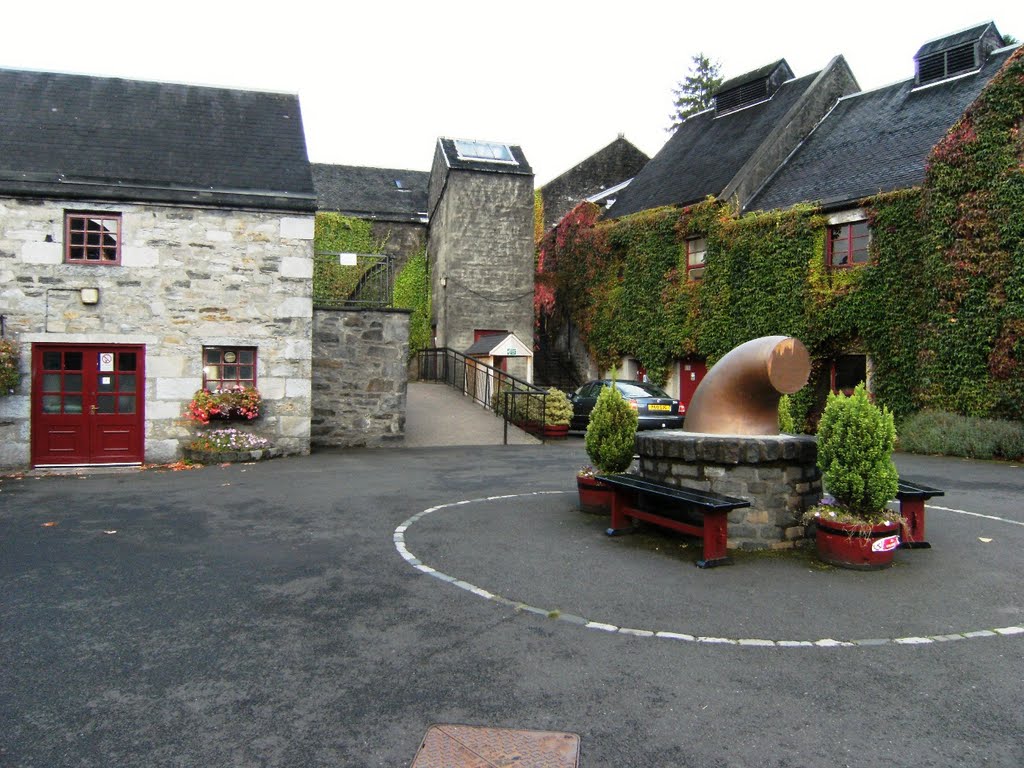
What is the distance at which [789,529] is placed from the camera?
20.9ft

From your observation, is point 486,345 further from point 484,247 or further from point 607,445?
point 607,445

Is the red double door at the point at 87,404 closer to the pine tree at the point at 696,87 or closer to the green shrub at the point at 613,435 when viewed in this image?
the green shrub at the point at 613,435

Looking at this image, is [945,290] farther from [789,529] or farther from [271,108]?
[271,108]

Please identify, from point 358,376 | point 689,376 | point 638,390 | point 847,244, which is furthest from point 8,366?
point 847,244

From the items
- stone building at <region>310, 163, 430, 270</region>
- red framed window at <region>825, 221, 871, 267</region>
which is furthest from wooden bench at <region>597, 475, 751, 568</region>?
stone building at <region>310, 163, 430, 270</region>

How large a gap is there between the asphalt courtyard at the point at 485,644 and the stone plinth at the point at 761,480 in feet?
1.07

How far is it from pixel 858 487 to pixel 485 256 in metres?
20.4

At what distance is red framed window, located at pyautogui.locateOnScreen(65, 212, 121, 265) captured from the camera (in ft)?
40.2

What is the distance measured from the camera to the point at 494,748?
311 centimetres

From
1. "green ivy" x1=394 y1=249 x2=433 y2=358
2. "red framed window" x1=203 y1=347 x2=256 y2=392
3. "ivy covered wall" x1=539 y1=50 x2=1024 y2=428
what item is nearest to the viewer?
"red framed window" x1=203 y1=347 x2=256 y2=392

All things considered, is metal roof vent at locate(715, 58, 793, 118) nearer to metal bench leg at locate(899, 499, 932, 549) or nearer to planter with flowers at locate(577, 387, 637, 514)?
planter with flowers at locate(577, 387, 637, 514)

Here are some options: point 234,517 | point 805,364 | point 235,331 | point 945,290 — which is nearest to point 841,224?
point 945,290

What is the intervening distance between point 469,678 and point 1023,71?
16.4 meters

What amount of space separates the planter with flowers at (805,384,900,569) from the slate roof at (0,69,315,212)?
1010 centimetres
